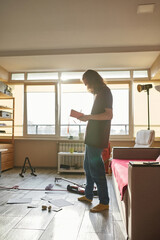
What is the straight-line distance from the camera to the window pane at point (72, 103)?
5449 mm

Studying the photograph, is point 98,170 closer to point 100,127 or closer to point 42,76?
point 100,127

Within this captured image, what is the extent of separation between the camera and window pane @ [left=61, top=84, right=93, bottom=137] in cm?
545

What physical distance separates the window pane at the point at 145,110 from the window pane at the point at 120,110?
214mm

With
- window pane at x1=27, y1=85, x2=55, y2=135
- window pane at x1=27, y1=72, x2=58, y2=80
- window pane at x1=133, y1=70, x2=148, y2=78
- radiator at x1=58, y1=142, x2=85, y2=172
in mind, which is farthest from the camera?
window pane at x1=27, y1=72, x2=58, y2=80

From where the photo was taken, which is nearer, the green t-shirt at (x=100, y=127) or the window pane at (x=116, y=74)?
the green t-shirt at (x=100, y=127)

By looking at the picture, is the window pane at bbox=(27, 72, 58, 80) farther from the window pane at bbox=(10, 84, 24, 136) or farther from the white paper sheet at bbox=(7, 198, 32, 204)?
the white paper sheet at bbox=(7, 198, 32, 204)

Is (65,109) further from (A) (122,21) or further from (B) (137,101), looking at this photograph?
(A) (122,21)

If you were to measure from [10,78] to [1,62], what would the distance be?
0.77m

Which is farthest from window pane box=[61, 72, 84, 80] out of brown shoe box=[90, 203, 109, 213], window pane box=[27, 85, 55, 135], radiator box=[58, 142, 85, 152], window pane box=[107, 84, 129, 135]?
brown shoe box=[90, 203, 109, 213]

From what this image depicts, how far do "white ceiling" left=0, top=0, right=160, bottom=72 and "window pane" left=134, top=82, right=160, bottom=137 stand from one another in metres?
0.71

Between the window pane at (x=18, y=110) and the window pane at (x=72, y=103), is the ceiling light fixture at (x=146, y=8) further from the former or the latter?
the window pane at (x=18, y=110)

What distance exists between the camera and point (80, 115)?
2229mm

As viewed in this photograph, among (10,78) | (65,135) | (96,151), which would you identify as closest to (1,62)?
(10,78)

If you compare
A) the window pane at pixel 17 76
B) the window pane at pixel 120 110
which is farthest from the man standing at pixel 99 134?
the window pane at pixel 17 76
